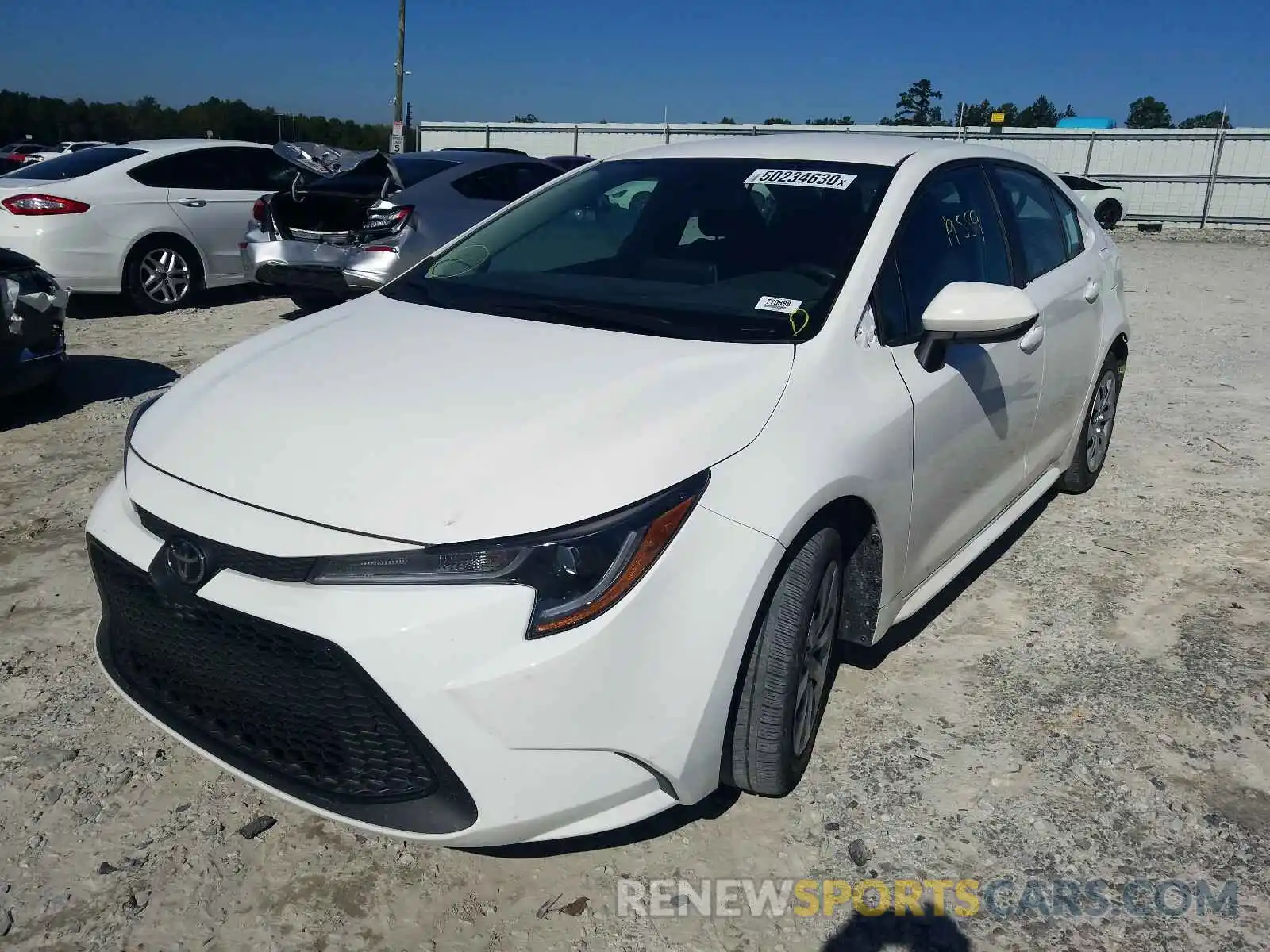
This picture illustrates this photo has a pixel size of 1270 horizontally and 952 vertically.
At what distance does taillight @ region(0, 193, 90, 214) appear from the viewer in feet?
27.6

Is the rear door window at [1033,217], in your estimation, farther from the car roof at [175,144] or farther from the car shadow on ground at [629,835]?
the car roof at [175,144]

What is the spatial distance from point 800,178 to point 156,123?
58.6 meters

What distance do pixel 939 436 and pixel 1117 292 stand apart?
2.41m

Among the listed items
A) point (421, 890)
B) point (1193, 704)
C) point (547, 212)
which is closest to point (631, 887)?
point (421, 890)

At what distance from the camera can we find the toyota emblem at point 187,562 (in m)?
2.13

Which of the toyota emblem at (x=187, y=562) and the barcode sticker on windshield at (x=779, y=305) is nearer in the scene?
→ the toyota emblem at (x=187, y=562)

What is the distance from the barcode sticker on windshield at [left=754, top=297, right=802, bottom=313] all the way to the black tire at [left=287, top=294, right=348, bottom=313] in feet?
19.0

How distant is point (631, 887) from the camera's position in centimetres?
238

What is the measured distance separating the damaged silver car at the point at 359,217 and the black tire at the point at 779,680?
18.8 feet

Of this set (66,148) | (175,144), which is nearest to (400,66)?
(66,148)

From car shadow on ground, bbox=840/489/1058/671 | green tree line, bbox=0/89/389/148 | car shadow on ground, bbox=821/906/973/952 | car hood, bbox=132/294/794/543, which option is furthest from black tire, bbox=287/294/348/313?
green tree line, bbox=0/89/389/148

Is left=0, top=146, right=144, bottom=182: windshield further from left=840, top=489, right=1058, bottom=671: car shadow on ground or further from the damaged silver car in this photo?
left=840, top=489, right=1058, bottom=671: car shadow on ground

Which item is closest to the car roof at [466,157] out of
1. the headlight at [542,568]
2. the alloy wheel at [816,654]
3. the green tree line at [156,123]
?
the alloy wheel at [816,654]

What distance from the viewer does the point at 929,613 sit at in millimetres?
3748
